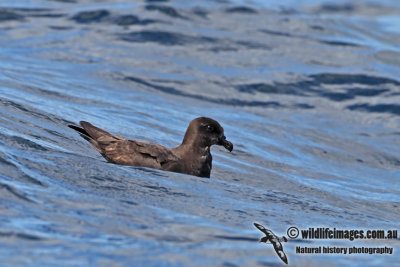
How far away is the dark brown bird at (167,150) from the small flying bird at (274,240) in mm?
1694

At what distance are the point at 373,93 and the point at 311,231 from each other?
9982 mm

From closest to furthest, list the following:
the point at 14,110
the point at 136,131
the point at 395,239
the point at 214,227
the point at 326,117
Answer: the point at 214,227 < the point at 395,239 < the point at 14,110 < the point at 136,131 < the point at 326,117

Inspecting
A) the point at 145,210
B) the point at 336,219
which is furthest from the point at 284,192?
the point at 145,210

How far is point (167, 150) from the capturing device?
9.14 m

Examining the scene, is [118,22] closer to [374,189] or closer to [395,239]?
[374,189]

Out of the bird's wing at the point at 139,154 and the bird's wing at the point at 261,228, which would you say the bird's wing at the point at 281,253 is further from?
the bird's wing at the point at 139,154

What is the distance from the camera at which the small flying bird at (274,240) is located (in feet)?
22.4

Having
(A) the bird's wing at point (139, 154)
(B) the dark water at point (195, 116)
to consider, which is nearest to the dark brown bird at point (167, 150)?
(A) the bird's wing at point (139, 154)

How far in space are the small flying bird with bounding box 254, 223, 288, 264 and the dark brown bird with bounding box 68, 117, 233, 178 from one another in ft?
5.56

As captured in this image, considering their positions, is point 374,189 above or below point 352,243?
below

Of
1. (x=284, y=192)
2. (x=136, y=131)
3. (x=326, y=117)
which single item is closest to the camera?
(x=284, y=192)

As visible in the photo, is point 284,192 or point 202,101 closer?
point 284,192

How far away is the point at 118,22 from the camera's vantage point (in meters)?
20.3

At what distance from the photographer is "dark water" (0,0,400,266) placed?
698cm
